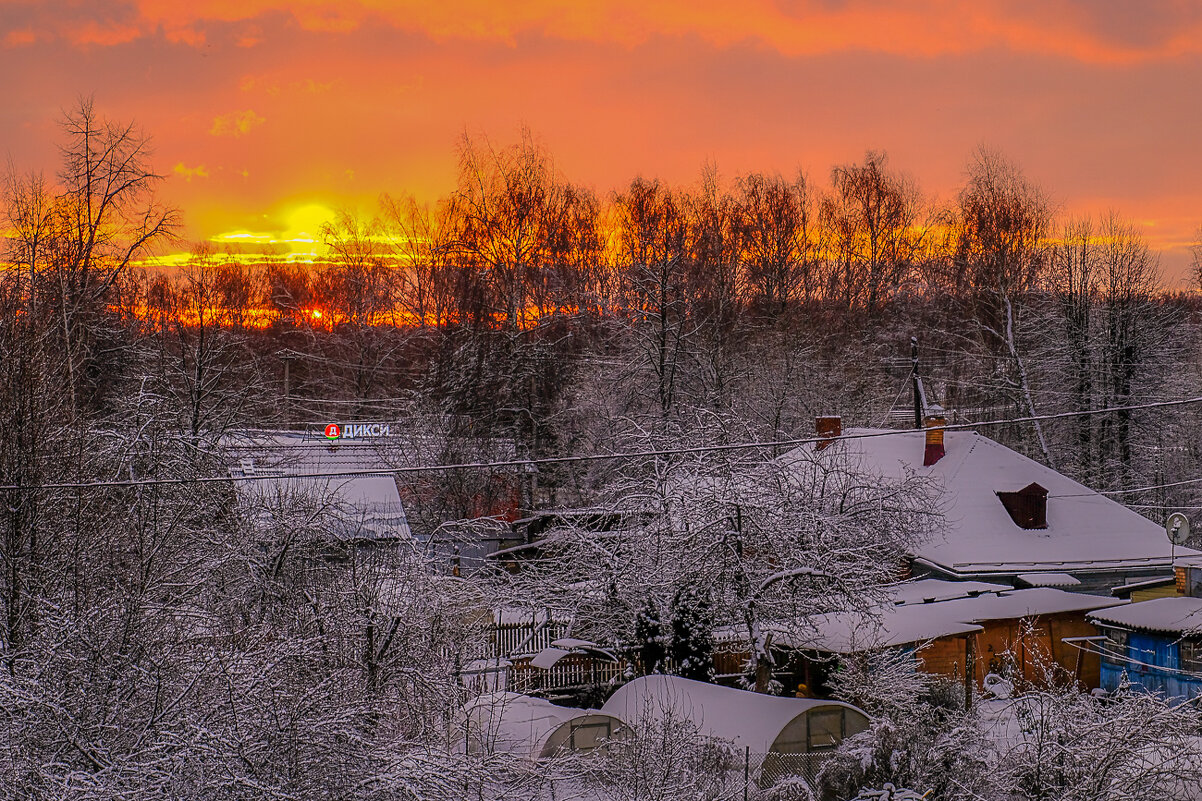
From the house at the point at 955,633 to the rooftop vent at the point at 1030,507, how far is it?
7.39 ft

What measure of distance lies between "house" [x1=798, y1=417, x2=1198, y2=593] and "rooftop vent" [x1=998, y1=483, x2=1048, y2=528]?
0.02 m

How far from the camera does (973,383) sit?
37.3m

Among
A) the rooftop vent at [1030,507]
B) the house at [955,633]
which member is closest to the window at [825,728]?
the house at [955,633]

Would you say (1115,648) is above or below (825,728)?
below

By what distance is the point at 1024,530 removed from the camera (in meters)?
22.9

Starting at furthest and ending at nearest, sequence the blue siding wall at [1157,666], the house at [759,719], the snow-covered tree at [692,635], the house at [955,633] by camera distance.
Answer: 1. the blue siding wall at [1157,666]
2. the snow-covered tree at [692,635]
3. the house at [955,633]
4. the house at [759,719]

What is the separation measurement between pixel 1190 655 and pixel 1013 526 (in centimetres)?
589

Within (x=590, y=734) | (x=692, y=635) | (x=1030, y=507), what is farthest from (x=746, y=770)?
(x=1030, y=507)

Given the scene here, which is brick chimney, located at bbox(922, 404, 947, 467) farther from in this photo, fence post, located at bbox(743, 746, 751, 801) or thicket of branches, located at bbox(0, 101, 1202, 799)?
fence post, located at bbox(743, 746, 751, 801)

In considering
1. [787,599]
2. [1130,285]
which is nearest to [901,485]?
[787,599]

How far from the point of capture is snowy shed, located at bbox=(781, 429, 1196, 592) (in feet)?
72.0

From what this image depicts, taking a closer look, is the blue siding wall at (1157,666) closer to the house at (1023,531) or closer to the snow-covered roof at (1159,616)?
the snow-covered roof at (1159,616)

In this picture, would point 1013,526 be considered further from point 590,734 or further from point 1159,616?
point 590,734

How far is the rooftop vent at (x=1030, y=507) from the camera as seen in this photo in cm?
2294
